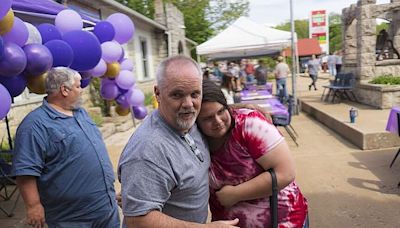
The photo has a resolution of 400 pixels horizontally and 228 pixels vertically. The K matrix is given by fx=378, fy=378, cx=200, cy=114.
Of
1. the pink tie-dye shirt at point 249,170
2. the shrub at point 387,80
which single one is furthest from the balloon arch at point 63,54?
the shrub at point 387,80

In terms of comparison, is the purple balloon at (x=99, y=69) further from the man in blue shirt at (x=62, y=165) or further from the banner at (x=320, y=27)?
the banner at (x=320, y=27)

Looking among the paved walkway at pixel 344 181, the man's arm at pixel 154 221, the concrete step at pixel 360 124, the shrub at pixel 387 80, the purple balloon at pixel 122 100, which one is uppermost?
the purple balloon at pixel 122 100

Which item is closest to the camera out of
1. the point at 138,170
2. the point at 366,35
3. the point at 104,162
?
the point at 138,170

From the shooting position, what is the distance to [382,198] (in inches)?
169

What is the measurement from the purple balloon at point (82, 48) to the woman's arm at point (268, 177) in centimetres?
242

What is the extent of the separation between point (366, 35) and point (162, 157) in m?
9.92

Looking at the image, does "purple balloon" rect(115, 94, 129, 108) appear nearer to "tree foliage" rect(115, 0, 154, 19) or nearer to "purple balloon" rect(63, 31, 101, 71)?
"purple balloon" rect(63, 31, 101, 71)

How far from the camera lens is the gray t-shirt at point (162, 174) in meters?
1.34

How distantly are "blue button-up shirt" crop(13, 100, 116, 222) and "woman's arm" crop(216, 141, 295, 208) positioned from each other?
4.13 ft

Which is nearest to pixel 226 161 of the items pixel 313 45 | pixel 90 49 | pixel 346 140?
pixel 90 49

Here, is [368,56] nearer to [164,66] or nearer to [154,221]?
[164,66]

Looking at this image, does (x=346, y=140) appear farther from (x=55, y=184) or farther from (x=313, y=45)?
(x=313, y=45)

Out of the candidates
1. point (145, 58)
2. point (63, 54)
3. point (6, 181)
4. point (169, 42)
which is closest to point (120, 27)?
point (63, 54)

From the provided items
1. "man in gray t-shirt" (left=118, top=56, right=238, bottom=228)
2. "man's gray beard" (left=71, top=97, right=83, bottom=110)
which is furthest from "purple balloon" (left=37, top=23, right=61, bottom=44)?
"man in gray t-shirt" (left=118, top=56, right=238, bottom=228)
